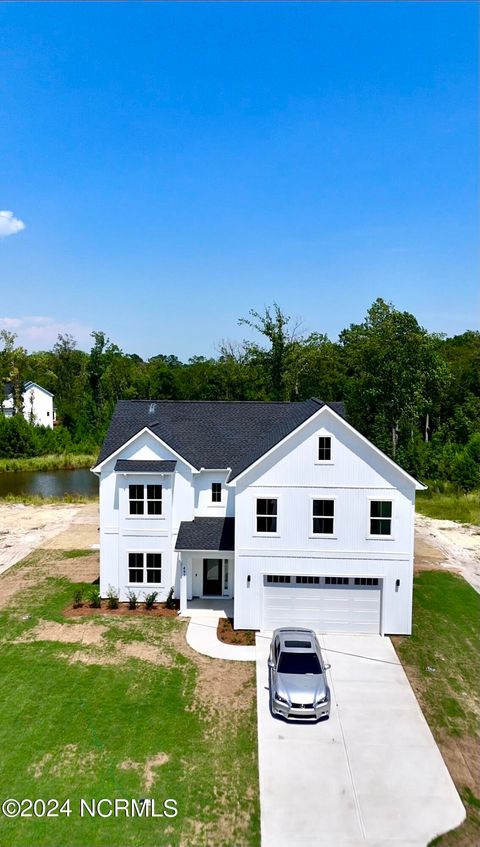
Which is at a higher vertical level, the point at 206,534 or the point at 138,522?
the point at 138,522

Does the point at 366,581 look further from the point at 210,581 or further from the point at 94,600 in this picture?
the point at 94,600

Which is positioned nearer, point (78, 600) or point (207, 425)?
point (78, 600)

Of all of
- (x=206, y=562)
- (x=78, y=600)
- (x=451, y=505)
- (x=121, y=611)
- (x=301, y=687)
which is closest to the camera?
(x=301, y=687)

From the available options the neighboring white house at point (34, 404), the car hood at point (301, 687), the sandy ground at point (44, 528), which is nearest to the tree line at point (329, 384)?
the neighboring white house at point (34, 404)

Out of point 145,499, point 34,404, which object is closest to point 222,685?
point 145,499

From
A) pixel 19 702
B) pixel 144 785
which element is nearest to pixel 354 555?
pixel 144 785

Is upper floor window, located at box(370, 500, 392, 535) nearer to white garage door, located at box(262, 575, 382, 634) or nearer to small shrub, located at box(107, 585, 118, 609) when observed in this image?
white garage door, located at box(262, 575, 382, 634)
